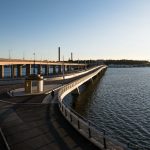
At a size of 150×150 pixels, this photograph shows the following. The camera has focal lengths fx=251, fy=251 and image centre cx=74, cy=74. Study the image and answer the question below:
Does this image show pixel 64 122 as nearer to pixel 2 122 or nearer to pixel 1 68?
pixel 2 122

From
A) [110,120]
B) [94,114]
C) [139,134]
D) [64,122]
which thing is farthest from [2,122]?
[94,114]

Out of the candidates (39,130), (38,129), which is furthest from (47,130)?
(38,129)

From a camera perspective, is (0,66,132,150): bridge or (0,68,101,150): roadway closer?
(0,66,132,150): bridge

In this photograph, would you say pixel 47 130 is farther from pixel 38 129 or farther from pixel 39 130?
pixel 38 129

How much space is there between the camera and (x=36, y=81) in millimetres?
43375

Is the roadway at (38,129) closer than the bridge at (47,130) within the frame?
No

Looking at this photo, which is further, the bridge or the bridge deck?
the bridge deck

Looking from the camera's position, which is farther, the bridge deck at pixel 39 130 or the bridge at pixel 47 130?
the bridge deck at pixel 39 130

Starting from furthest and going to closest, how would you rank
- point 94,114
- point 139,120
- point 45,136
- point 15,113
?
1. point 94,114
2. point 139,120
3. point 15,113
4. point 45,136

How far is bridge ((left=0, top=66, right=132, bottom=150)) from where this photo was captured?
55.4 ft

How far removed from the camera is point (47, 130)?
20547mm

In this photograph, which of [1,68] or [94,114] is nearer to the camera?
[94,114]

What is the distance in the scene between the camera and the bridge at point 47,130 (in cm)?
1689

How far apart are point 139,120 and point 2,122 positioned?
22613 mm
